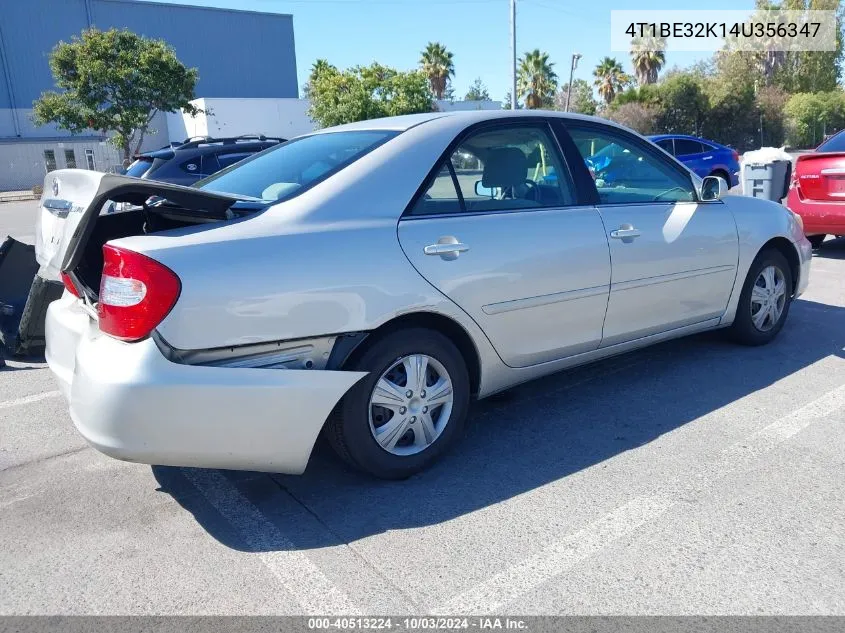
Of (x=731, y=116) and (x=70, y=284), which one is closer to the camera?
(x=70, y=284)

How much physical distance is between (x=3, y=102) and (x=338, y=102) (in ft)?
70.6

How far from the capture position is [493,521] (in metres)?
2.91

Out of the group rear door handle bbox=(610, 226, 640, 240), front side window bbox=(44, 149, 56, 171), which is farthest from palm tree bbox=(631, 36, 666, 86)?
rear door handle bbox=(610, 226, 640, 240)

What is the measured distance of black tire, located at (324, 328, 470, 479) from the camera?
2.99m

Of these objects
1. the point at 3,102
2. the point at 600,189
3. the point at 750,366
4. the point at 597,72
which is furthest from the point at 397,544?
the point at 597,72

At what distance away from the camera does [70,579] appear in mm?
2580

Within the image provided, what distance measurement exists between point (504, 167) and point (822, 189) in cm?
591

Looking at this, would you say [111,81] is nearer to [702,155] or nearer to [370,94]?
[370,94]

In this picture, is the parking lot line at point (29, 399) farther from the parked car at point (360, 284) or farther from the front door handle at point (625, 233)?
the front door handle at point (625, 233)

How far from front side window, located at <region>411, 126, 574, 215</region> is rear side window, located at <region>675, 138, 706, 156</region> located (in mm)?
13994

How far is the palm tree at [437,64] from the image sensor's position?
5344 cm

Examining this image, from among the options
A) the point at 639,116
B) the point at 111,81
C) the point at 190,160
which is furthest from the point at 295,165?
the point at 639,116

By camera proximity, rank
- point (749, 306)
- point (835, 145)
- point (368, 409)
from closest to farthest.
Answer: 1. point (368, 409)
2. point (749, 306)
3. point (835, 145)

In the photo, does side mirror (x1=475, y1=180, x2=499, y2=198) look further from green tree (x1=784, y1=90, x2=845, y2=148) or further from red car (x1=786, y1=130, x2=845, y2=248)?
green tree (x1=784, y1=90, x2=845, y2=148)
